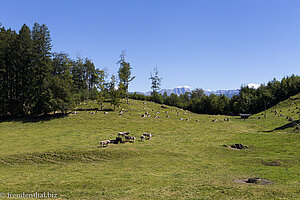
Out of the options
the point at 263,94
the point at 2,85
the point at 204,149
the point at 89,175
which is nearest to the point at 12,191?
the point at 89,175

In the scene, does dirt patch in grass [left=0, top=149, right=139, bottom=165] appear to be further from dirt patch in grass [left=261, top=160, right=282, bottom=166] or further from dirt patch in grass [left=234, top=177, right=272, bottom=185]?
dirt patch in grass [left=261, top=160, right=282, bottom=166]

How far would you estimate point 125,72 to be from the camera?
98.2 metres

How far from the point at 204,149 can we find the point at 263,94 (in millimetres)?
101446

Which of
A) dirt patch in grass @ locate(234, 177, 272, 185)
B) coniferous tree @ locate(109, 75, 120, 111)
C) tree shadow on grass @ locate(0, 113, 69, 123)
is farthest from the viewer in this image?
coniferous tree @ locate(109, 75, 120, 111)

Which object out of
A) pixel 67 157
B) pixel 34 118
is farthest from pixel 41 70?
pixel 67 157

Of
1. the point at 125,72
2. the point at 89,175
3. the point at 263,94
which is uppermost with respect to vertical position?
the point at 125,72

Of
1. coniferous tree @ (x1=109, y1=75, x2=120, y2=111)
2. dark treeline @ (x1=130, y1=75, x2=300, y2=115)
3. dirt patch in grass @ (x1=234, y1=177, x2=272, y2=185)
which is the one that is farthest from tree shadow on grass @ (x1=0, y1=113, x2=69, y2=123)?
dark treeline @ (x1=130, y1=75, x2=300, y2=115)

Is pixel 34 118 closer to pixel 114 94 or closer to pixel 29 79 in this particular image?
pixel 29 79

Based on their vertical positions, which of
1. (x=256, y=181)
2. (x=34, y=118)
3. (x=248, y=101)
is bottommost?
(x=256, y=181)

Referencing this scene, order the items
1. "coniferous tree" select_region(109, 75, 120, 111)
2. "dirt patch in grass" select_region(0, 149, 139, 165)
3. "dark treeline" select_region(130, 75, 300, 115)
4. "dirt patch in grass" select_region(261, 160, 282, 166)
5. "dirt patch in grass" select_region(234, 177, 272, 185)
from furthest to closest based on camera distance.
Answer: "dark treeline" select_region(130, 75, 300, 115) < "coniferous tree" select_region(109, 75, 120, 111) < "dirt patch in grass" select_region(0, 149, 139, 165) < "dirt patch in grass" select_region(261, 160, 282, 166) < "dirt patch in grass" select_region(234, 177, 272, 185)

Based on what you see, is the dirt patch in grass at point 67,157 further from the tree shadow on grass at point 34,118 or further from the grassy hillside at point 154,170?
the tree shadow on grass at point 34,118

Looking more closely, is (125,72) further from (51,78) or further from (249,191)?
(249,191)

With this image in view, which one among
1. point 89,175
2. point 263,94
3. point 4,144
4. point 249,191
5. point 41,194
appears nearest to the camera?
point 249,191

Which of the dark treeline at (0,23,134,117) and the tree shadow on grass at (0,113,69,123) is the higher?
the dark treeline at (0,23,134,117)
